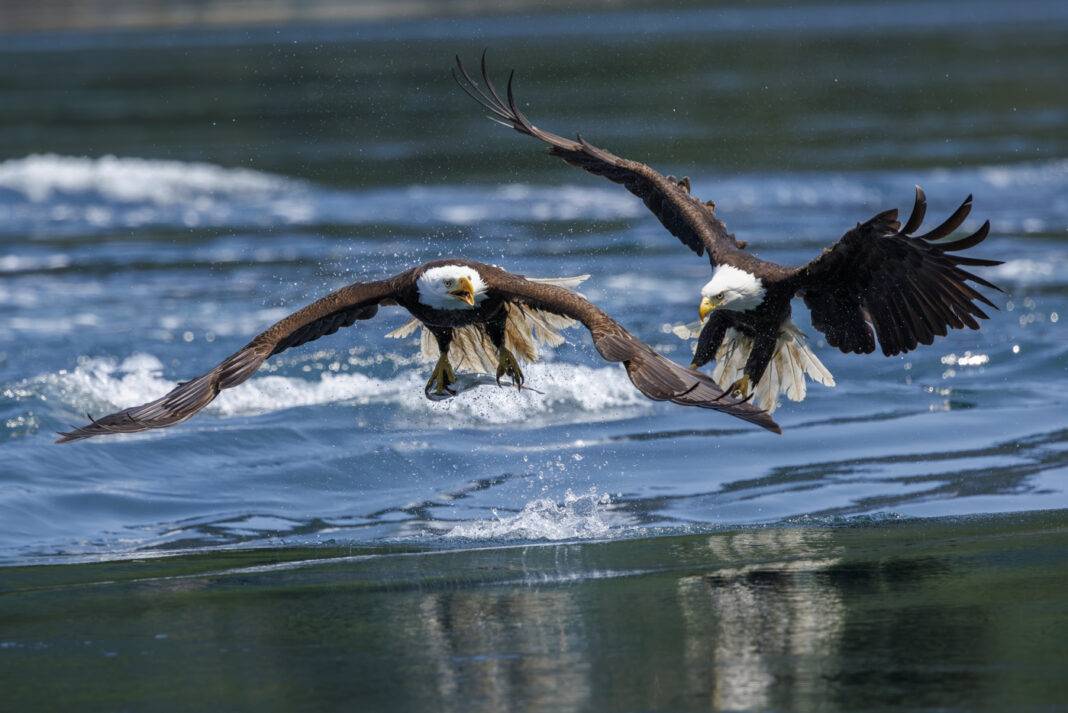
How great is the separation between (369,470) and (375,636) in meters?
3.34

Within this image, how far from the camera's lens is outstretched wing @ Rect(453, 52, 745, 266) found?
9578 mm

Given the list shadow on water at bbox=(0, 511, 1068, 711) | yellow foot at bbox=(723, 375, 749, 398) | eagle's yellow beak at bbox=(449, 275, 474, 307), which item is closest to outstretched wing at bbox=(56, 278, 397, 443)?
eagle's yellow beak at bbox=(449, 275, 474, 307)

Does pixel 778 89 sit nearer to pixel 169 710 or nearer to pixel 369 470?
pixel 369 470

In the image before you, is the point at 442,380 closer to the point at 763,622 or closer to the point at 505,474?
the point at 505,474

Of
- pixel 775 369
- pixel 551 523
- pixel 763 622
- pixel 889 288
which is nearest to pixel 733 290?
pixel 889 288

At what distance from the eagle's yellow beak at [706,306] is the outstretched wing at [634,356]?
549mm

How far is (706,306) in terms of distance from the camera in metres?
8.54

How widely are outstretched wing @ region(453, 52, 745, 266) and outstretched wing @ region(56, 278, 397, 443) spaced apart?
58.1 inches

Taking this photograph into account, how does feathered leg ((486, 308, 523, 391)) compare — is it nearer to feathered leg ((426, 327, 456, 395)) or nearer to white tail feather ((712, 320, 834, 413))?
feathered leg ((426, 327, 456, 395))

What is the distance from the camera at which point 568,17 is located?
6875cm

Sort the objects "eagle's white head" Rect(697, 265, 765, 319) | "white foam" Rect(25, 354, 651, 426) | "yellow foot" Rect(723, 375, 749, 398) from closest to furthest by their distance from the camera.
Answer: "eagle's white head" Rect(697, 265, 765, 319) < "yellow foot" Rect(723, 375, 749, 398) < "white foam" Rect(25, 354, 651, 426)

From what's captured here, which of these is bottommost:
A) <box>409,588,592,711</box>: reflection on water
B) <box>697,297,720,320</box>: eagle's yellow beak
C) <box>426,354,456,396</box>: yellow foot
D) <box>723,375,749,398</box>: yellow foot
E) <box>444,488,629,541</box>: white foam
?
<box>409,588,592,711</box>: reflection on water

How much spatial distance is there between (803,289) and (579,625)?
2570mm

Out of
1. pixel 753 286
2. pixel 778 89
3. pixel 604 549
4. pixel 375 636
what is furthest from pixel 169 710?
pixel 778 89
